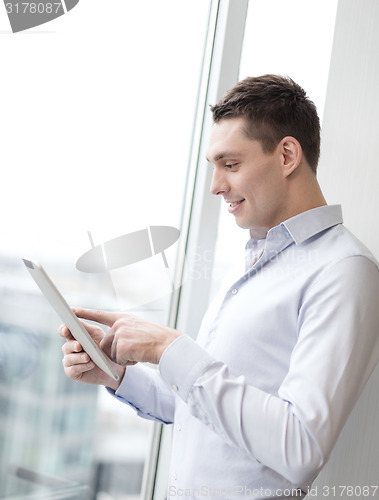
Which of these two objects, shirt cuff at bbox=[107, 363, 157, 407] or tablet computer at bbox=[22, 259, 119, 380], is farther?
shirt cuff at bbox=[107, 363, 157, 407]

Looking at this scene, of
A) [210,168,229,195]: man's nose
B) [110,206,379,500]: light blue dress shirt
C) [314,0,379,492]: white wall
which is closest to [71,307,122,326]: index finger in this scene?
[110,206,379,500]: light blue dress shirt

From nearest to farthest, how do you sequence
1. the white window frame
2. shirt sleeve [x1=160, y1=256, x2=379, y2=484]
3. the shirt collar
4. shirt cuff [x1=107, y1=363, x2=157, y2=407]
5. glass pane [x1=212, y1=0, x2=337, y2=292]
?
shirt sleeve [x1=160, y1=256, x2=379, y2=484] → the shirt collar → shirt cuff [x1=107, y1=363, x2=157, y2=407] → glass pane [x1=212, y1=0, x2=337, y2=292] → the white window frame

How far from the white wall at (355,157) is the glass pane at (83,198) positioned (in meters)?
0.48

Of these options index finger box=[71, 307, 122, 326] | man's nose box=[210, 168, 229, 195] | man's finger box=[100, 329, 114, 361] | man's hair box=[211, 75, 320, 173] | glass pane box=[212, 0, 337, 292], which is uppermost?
glass pane box=[212, 0, 337, 292]

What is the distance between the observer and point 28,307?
1.22m

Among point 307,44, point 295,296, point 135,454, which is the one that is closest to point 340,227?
point 295,296

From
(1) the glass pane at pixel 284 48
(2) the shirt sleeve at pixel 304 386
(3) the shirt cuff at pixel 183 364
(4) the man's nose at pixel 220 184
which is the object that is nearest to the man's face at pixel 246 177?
(4) the man's nose at pixel 220 184

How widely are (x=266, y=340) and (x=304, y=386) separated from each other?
0.54 feet

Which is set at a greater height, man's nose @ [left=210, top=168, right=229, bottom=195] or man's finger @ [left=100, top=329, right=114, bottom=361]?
man's nose @ [left=210, top=168, right=229, bottom=195]

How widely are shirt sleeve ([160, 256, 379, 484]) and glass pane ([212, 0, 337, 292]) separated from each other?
809 mm

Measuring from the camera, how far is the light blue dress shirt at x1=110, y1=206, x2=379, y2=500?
81cm

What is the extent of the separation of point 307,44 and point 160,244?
30.6 inches

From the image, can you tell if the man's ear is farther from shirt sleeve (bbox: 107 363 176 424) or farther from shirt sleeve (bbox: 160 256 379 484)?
shirt sleeve (bbox: 107 363 176 424)

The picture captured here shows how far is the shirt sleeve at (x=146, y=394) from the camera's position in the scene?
3.88ft
